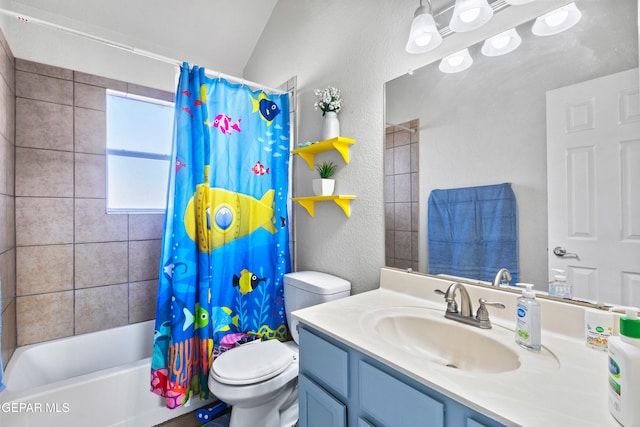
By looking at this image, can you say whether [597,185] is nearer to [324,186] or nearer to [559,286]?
[559,286]

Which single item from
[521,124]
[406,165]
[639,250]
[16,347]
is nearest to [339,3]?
[406,165]

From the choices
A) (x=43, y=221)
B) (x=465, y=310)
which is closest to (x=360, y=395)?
(x=465, y=310)

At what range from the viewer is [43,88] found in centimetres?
192

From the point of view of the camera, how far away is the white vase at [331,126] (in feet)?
5.49

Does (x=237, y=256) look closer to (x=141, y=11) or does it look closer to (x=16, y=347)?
(x=16, y=347)

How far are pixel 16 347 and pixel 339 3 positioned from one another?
9.74ft

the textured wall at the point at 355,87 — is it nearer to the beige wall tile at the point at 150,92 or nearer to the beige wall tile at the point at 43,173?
the beige wall tile at the point at 150,92

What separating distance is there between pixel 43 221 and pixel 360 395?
2309 mm

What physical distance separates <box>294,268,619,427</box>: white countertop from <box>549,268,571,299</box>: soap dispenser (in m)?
0.04

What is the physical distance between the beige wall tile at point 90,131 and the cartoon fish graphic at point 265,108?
3.92 feet

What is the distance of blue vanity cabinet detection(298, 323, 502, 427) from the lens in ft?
2.19

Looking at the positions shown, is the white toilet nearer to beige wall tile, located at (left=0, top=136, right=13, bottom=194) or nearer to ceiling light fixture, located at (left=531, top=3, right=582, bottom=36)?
ceiling light fixture, located at (left=531, top=3, right=582, bottom=36)

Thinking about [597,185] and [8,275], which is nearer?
[597,185]

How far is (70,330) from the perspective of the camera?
199cm
